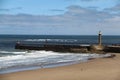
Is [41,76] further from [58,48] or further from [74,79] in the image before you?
[58,48]

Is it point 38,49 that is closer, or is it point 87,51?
point 87,51

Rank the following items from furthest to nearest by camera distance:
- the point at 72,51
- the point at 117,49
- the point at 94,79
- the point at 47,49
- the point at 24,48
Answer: the point at 24,48, the point at 47,49, the point at 72,51, the point at 117,49, the point at 94,79

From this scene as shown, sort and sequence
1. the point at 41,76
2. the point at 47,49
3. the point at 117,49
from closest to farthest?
the point at 41,76 < the point at 117,49 < the point at 47,49

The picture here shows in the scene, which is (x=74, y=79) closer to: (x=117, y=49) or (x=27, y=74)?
(x=27, y=74)

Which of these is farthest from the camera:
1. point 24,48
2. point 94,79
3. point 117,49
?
point 24,48

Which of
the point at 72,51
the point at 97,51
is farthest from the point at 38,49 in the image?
the point at 97,51

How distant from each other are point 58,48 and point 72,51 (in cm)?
301

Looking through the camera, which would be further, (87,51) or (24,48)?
(24,48)

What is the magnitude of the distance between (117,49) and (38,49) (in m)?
11.1

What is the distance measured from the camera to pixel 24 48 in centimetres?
4853

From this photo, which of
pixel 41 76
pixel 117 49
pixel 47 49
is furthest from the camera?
pixel 47 49

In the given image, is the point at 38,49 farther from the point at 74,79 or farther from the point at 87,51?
the point at 74,79

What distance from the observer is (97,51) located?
40156 millimetres

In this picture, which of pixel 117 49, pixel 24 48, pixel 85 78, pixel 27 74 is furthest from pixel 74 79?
pixel 24 48
